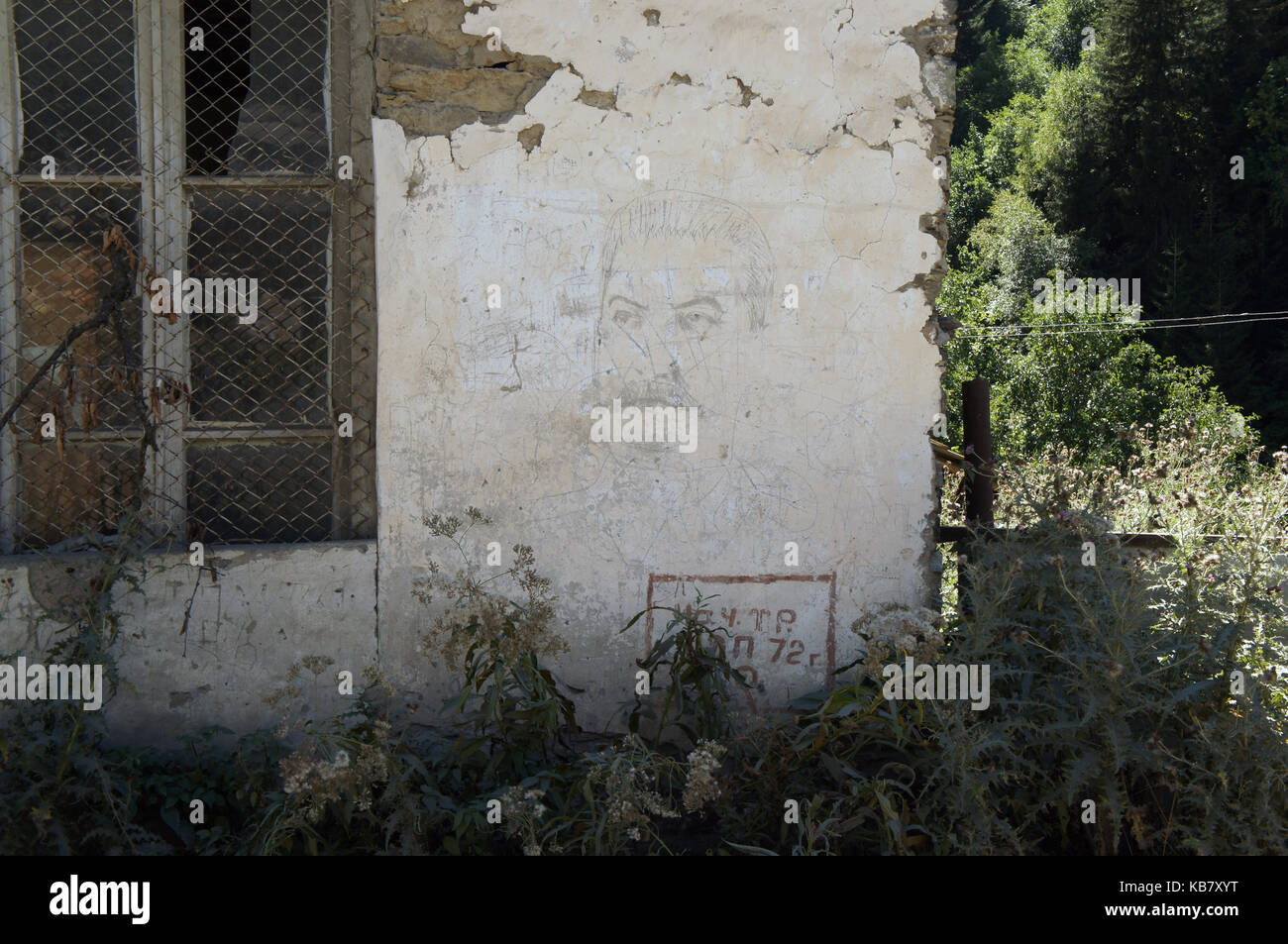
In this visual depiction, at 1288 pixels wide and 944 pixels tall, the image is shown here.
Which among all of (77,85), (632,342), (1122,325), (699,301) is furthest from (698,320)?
(1122,325)

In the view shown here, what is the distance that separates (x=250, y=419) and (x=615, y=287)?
50.8 inches

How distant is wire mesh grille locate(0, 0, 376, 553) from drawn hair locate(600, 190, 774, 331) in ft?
2.76

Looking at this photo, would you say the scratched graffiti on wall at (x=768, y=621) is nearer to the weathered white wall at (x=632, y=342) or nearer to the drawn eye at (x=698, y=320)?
the weathered white wall at (x=632, y=342)

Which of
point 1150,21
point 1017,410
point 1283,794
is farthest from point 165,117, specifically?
point 1150,21

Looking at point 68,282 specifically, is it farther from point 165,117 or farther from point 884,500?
point 884,500

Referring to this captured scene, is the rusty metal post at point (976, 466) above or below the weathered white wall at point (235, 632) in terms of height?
above

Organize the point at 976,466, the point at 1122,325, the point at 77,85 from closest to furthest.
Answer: the point at 77,85, the point at 976,466, the point at 1122,325

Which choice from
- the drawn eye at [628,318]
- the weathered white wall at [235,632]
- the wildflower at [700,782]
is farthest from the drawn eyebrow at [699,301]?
the wildflower at [700,782]

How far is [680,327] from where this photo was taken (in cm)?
353

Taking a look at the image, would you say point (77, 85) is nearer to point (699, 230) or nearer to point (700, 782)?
point (699, 230)

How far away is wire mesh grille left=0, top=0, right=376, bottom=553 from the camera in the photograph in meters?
3.44

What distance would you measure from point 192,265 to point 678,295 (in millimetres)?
1613

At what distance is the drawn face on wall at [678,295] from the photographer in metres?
3.51

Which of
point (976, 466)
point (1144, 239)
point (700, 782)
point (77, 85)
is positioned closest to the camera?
point (700, 782)
